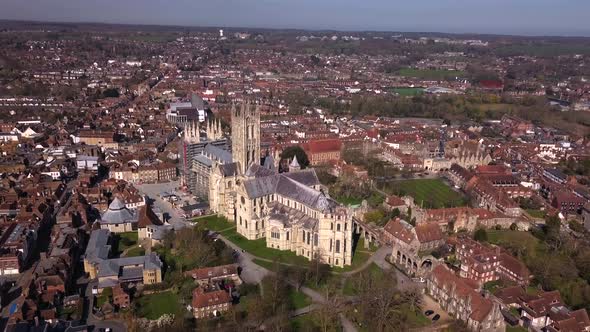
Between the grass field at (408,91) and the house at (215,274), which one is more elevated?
the grass field at (408,91)

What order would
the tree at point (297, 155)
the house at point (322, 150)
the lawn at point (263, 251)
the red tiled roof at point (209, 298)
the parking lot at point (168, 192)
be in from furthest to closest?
the house at point (322, 150) < the tree at point (297, 155) < the parking lot at point (168, 192) < the lawn at point (263, 251) < the red tiled roof at point (209, 298)

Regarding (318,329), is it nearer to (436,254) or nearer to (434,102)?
(436,254)

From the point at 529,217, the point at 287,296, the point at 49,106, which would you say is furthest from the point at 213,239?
the point at 49,106

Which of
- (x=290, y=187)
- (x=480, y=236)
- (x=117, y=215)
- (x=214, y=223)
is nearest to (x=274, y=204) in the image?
(x=290, y=187)

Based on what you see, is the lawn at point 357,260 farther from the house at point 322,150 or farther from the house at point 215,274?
the house at point 322,150

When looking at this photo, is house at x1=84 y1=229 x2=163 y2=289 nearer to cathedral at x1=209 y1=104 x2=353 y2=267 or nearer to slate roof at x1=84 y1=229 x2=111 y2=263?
slate roof at x1=84 y1=229 x2=111 y2=263

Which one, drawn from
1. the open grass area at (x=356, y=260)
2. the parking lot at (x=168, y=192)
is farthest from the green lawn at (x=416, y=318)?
the parking lot at (x=168, y=192)

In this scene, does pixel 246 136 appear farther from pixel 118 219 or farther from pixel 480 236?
pixel 480 236
